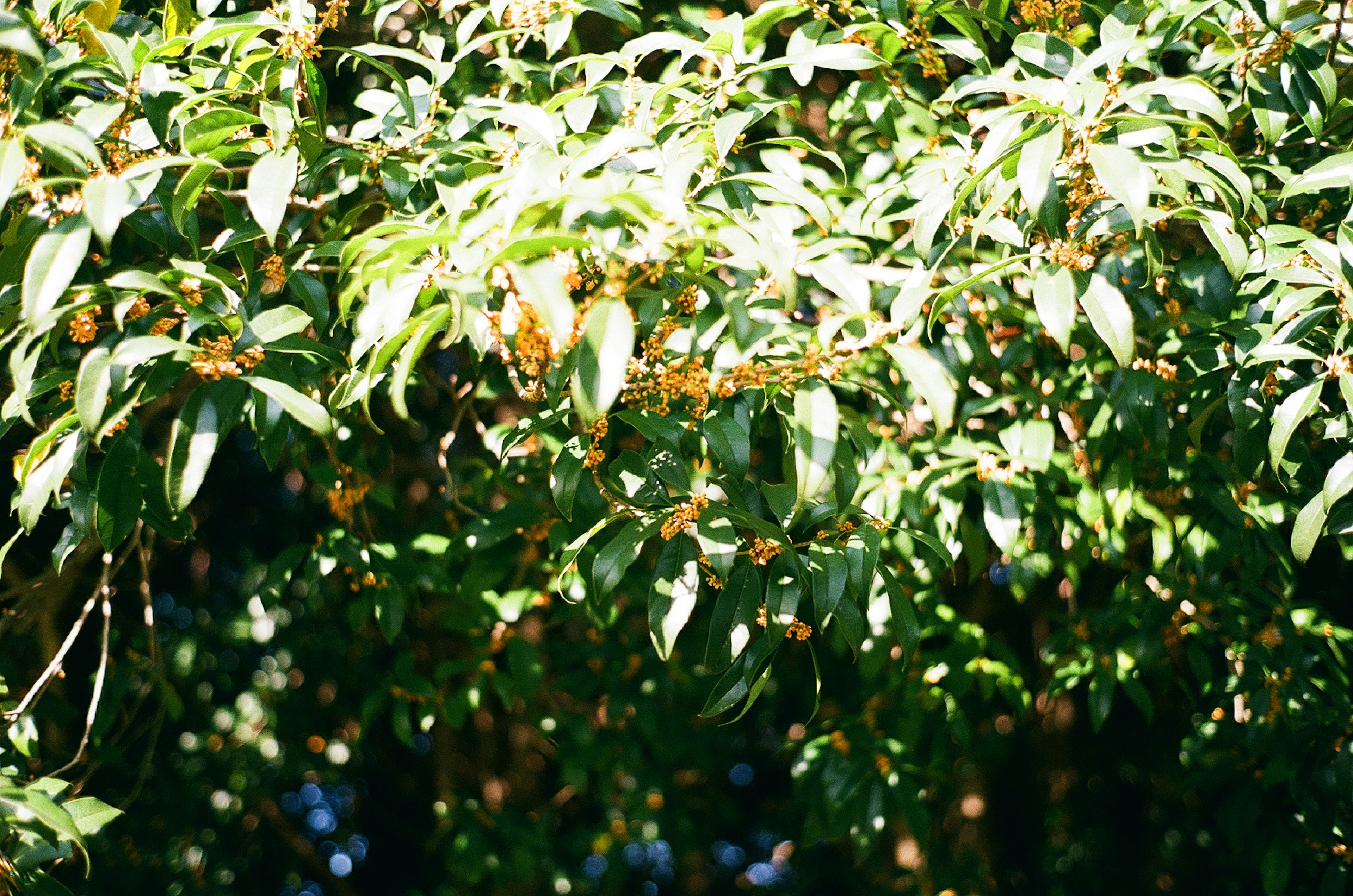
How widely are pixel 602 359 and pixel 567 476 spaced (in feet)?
1.19

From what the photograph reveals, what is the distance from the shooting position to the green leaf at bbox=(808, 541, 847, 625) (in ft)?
3.40

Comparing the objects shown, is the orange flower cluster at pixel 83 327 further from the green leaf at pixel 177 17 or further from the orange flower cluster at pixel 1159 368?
the orange flower cluster at pixel 1159 368

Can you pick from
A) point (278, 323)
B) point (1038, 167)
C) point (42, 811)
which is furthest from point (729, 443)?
point (42, 811)

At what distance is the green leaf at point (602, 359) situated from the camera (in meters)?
0.78

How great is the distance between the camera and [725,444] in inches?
41.6

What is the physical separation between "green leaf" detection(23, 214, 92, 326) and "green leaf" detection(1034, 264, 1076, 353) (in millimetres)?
1018

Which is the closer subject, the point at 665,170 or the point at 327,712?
the point at 665,170

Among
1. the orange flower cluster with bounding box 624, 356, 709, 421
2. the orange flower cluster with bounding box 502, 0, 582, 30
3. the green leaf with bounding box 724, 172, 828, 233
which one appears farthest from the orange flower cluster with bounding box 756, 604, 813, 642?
the orange flower cluster with bounding box 502, 0, 582, 30

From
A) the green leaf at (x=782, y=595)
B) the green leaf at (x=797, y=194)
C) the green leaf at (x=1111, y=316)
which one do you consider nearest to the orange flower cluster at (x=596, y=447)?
the green leaf at (x=782, y=595)

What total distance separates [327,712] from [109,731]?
2.16ft

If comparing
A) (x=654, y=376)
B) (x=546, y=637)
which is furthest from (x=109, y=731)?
(x=654, y=376)

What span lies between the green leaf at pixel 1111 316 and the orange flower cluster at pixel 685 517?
0.49 meters

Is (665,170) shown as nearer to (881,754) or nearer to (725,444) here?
(725,444)

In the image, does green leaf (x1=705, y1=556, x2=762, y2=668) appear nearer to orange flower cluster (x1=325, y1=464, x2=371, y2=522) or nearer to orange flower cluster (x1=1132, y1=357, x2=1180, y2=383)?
orange flower cluster (x1=1132, y1=357, x2=1180, y2=383)
